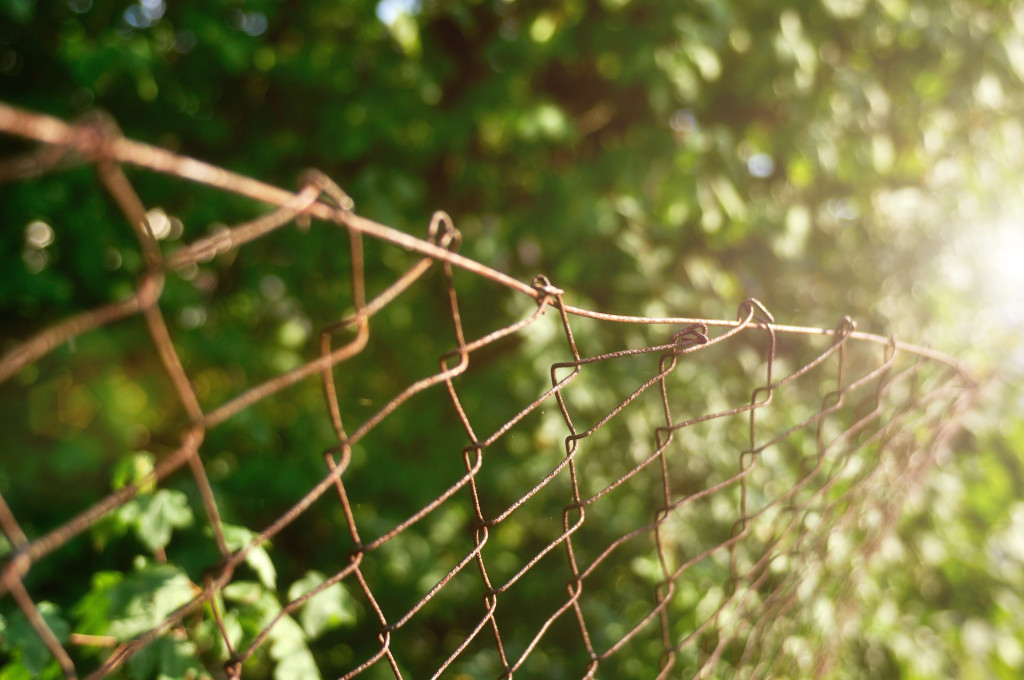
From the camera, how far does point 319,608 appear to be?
1.34 metres

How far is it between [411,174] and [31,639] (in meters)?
1.58

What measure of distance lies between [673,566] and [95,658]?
1.49 m

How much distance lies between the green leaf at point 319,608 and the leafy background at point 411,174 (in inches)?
14.7

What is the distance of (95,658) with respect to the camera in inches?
50.7

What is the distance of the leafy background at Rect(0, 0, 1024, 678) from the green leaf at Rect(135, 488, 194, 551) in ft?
1.18

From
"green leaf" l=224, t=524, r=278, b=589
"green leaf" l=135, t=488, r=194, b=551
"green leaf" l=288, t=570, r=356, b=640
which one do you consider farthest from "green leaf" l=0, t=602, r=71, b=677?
"green leaf" l=288, t=570, r=356, b=640

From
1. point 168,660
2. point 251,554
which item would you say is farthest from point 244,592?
point 168,660

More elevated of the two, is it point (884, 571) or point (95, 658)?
point (95, 658)

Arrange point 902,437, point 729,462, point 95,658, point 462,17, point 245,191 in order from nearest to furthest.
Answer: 1. point 245,191
2. point 95,658
3. point 902,437
4. point 462,17
5. point 729,462

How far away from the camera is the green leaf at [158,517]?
1.24 metres

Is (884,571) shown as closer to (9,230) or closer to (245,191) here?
(245,191)

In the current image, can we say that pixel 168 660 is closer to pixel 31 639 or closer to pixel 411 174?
pixel 31 639

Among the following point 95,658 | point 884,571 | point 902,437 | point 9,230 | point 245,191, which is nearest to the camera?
point 245,191

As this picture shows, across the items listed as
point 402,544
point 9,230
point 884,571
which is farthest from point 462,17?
point 884,571
